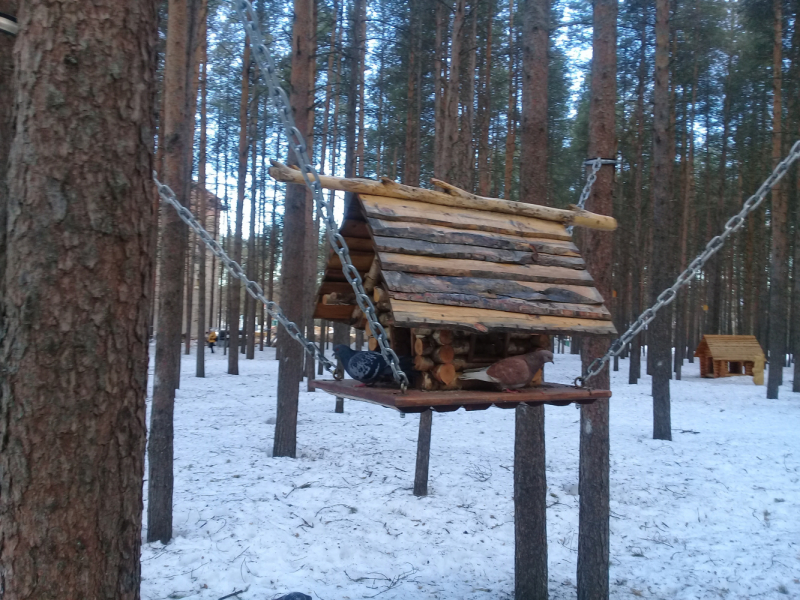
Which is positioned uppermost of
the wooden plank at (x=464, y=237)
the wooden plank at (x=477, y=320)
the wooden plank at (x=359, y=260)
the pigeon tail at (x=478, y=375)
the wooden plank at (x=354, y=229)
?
the wooden plank at (x=354, y=229)

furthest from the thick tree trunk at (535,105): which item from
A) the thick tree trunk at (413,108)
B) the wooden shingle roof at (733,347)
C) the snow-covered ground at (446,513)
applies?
the wooden shingle roof at (733,347)

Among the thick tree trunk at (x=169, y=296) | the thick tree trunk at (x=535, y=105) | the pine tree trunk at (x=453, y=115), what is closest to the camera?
the thick tree trunk at (x=535, y=105)

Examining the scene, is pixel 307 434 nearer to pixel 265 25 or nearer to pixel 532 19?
pixel 532 19

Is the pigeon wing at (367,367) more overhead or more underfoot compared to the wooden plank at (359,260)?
more underfoot

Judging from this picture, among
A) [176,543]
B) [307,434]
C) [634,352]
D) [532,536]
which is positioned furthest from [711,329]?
[176,543]

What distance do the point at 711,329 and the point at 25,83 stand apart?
71.5 ft

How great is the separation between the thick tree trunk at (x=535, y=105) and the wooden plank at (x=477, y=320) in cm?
259

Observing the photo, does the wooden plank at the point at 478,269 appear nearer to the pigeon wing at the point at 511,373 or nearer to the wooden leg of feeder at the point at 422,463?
the pigeon wing at the point at 511,373

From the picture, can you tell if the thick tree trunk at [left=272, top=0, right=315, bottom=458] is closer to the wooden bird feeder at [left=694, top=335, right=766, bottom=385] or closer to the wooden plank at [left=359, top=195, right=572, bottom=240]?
the wooden plank at [left=359, top=195, right=572, bottom=240]

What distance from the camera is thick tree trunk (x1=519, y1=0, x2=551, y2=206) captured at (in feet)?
17.6

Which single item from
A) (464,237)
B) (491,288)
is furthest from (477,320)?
(464,237)

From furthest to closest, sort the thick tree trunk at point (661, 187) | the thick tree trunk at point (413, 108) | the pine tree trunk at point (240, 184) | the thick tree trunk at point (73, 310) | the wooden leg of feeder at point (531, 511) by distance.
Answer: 1. the pine tree trunk at point (240, 184)
2. the thick tree trunk at point (413, 108)
3. the thick tree trunk at point (661, 187)
4. the wooden leg of feeder at point (531, 511)
5. the thick tree trunk at point (73, 310)

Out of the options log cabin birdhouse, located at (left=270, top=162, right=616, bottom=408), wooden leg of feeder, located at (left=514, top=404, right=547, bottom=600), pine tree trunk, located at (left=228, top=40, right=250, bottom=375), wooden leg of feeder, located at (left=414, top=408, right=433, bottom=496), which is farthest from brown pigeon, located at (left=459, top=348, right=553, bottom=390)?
pine tree trunk, located at (left=228, top=40, right=250, bottom=375)

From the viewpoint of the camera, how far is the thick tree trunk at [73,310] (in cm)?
196
